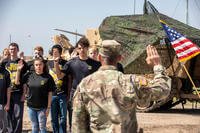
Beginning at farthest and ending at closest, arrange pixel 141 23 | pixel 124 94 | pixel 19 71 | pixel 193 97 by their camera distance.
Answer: pixel 141 23, pixel 193 97, pixel 19 71, pixel 124 94

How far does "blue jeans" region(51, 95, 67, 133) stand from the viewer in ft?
25.4

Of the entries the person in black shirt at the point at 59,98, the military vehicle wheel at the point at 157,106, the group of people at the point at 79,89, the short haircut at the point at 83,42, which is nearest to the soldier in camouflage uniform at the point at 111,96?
the group of people at the point at 79,89

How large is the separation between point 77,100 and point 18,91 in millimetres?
4798

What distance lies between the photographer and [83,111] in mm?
3484

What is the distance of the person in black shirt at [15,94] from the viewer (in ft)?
26.3

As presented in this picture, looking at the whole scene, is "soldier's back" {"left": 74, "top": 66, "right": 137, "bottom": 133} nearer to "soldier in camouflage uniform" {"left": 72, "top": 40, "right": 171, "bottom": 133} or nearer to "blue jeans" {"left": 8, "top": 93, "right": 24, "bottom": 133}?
"soldier in camouflage uniform" {"left": 72, "top": 40, "right": 171, "bottom": 133}

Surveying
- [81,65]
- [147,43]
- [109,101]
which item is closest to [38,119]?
[81,65]

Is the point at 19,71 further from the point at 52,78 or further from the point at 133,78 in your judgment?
the point at 133,78

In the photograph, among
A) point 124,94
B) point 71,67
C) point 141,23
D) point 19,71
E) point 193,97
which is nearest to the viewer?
point 124,94

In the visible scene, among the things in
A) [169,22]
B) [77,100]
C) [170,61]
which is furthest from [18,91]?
[169,22]

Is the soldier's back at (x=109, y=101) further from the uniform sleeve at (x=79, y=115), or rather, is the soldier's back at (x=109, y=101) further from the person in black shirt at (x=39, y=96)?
the person in black shirt at (x=39, y=96)

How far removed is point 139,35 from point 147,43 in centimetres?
68

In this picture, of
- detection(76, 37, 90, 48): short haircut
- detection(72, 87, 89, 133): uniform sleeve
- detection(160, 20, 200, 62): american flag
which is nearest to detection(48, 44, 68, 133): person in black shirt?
detection(76, 37, 90, 48): short haircut

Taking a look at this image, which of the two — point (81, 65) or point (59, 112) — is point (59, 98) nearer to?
point (59, 112)
